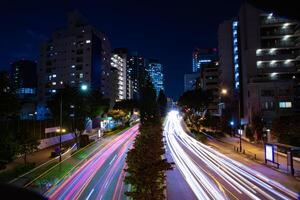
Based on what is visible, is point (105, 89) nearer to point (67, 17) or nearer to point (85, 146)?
point (67, 17)

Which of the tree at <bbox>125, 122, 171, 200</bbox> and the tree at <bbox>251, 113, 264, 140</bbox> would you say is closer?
the tree at <bbox>125, 122, 171, 200</bbox>

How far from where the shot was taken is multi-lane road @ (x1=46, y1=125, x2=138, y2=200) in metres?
25.0

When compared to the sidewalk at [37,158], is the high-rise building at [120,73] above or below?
above

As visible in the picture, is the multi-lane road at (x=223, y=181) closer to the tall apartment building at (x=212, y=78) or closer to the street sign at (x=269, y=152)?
the street sign at (x=269, y=152)

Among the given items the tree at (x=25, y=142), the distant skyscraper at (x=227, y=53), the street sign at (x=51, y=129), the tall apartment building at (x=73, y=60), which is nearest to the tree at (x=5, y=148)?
the tree at (x=25, y=142)

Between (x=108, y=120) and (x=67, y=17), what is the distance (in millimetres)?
47247

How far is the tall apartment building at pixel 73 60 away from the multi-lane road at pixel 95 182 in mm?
69378

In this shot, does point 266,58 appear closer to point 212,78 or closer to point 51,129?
point 51,129

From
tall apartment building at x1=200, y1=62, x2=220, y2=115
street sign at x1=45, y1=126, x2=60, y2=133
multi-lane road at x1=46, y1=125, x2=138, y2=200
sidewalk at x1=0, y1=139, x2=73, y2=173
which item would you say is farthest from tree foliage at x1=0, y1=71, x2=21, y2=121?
tall apartment building at x1=200, y1=62, x2=220, y2=115

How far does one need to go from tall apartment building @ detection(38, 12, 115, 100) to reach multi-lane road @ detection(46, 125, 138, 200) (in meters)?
69.4

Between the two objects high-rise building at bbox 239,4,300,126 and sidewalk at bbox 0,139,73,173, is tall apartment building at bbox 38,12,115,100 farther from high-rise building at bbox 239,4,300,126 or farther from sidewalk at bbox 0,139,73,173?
sidewalk at bbox 0,139,73,173

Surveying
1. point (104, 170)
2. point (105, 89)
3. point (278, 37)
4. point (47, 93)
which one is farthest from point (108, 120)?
point (104, 170)

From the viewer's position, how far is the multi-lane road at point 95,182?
2502 cm

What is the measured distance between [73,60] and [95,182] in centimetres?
8908
